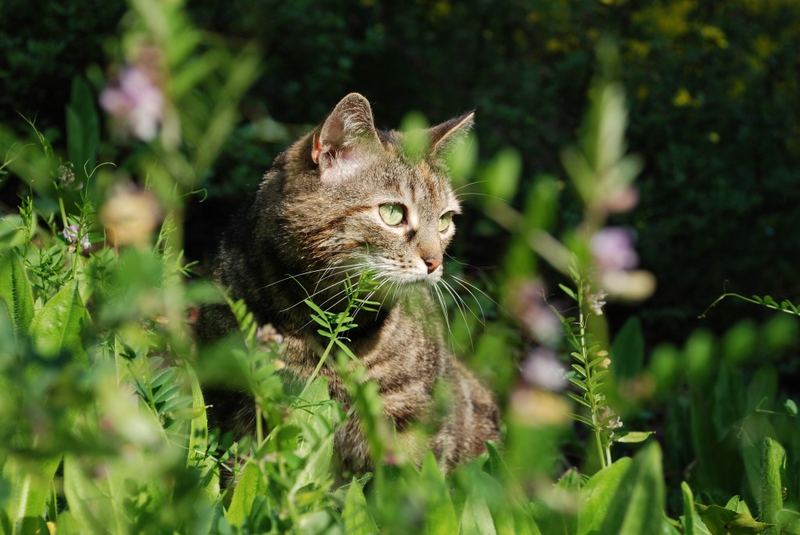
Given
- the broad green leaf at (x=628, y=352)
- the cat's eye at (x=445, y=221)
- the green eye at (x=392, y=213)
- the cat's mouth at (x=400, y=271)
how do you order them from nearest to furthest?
1. the cat's mouth at (x=400, y=271)
2. the green eye at (x=392, y=213)
3. the cat's eye at (x=445, y=221)
4. the broad green leaf at (x=628, y=352)

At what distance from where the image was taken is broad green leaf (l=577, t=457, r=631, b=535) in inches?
62.4

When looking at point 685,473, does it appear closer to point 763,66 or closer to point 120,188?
point 120,188

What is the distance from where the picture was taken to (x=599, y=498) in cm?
160

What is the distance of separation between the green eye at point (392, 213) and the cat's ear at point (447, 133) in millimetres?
227

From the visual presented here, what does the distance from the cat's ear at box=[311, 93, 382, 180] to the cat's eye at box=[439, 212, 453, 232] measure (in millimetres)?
341

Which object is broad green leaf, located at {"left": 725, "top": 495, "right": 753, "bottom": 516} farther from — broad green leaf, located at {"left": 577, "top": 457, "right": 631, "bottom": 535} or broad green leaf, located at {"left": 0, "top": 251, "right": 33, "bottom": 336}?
broad green leaf, located at {"left": 0, "top": 251, "right": 33, "bottom": 336}

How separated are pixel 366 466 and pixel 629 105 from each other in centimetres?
286

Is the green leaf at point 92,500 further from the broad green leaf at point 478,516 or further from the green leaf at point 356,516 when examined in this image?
the broad green leaf at point 478,516

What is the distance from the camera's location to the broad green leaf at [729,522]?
73.4 inches

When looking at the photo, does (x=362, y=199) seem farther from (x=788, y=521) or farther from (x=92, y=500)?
(x=788, y=521)

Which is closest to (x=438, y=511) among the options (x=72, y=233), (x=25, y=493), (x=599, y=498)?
(x=599, y=498)

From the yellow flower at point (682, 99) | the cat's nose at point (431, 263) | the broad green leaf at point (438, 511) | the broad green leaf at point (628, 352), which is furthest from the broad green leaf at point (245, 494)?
the yellow flower at point (682, 99)

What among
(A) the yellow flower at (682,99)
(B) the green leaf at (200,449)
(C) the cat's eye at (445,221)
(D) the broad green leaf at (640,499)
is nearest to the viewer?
(D) the broad green leaf at (640,499)

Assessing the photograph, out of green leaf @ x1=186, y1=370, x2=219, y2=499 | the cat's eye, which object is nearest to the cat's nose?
the cat's eye
